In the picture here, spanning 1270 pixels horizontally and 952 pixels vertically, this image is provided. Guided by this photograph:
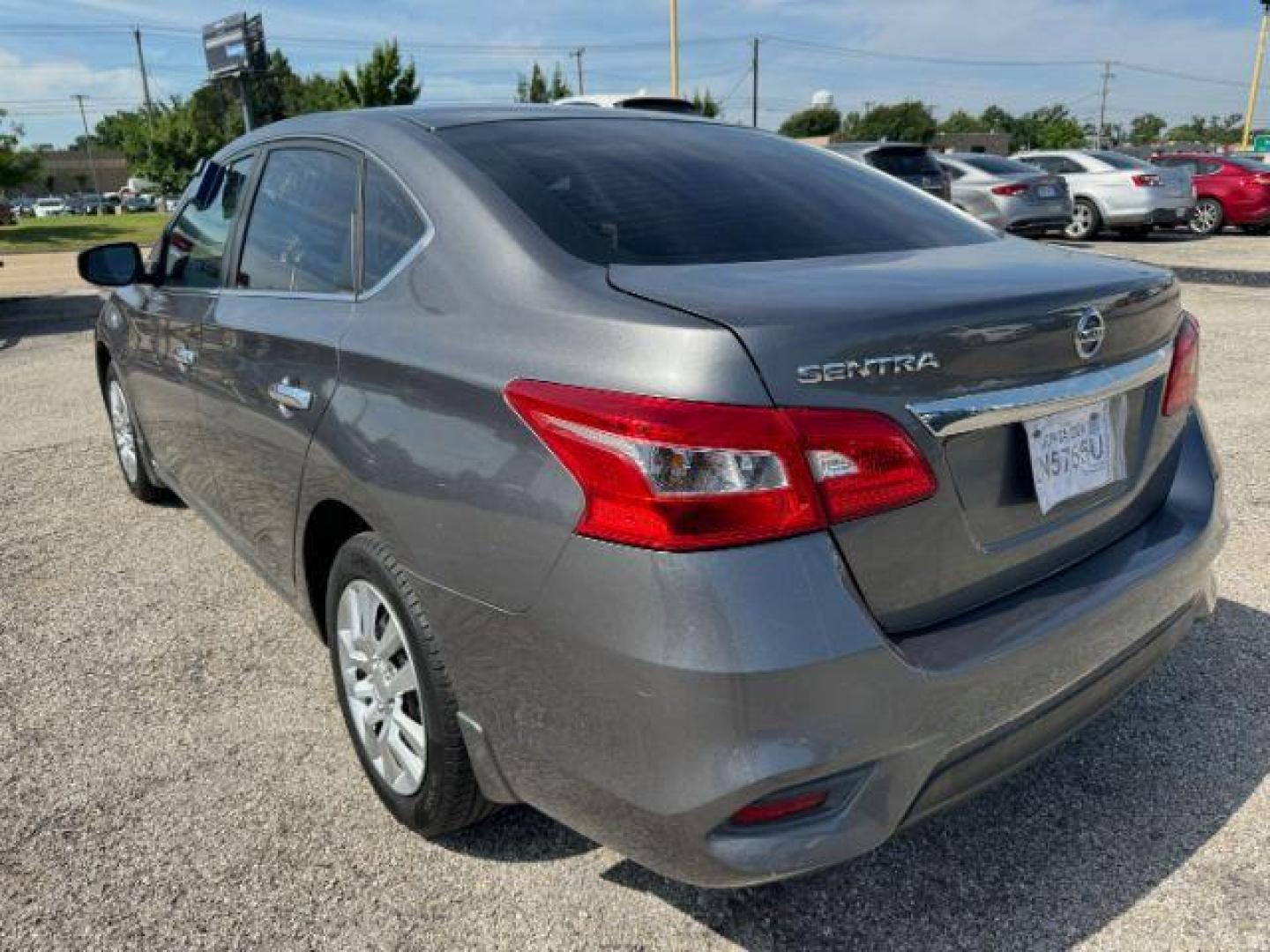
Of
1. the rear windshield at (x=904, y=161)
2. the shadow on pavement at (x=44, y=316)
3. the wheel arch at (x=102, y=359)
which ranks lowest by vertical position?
the shadow on pavement at (x=44, y=316)

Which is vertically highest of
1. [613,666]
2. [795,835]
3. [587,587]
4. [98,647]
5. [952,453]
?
[952,453]

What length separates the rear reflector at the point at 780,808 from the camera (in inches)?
62.2

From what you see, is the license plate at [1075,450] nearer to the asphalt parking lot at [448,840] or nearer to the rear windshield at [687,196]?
the rear windshield at [687,196]

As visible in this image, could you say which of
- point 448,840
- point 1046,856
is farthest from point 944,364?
point 448,840

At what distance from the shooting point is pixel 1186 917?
199cm

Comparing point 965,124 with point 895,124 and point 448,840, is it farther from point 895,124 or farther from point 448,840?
point 448,840

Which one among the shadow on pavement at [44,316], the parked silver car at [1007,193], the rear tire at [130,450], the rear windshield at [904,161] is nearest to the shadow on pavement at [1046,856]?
the rear tire at [130,450]

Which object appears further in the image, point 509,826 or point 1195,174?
point 1195,174

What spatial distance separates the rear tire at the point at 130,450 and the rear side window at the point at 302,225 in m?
1.84

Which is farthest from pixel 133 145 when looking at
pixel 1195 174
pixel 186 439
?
pixel 186 439

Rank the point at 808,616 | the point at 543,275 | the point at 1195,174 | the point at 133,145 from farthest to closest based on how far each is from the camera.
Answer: the point at 133,145, the point at 1195,174, the point at 543,275, the point at 808,616

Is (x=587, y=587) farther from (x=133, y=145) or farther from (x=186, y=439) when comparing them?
(x=133, y=145)

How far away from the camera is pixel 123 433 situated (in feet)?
15.8

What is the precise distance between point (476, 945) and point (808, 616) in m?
1.04
